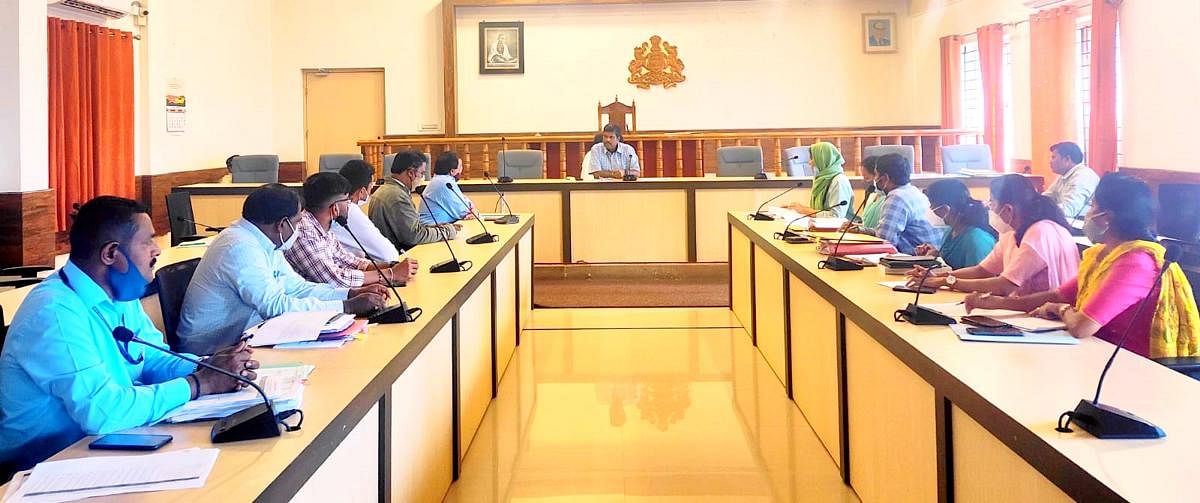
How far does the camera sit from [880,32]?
11.0 meters

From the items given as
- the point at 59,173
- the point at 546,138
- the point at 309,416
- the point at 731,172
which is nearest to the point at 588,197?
the point at 731,172

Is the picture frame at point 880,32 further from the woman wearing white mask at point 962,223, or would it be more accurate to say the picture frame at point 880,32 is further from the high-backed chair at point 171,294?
the high-backed chair at point 171,294

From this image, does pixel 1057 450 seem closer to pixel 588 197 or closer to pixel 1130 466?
pixel 1130 466

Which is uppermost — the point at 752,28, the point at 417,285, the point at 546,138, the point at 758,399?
the point at 752,28

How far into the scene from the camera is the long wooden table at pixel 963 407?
142cm

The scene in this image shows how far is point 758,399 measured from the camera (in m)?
3.92

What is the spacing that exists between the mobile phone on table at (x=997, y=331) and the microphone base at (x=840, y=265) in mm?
1132

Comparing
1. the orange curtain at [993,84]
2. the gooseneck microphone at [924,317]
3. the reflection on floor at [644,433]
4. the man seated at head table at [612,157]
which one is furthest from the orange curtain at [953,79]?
the gooseneck microphone at [924,317]

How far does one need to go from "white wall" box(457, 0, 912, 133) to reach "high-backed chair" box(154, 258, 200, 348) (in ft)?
28.1

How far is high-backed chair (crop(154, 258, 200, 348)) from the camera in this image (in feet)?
8.71

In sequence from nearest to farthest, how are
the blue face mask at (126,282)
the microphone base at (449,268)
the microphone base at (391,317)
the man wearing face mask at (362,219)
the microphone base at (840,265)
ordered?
the blue face mask at (126,282), the microphone base at (391,317), the microphone base at (840,265), the microphone base at (449,268), the man wearing face mask at (362,219)

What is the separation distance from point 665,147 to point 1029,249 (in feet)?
22.1

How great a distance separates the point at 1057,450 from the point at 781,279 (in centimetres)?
267

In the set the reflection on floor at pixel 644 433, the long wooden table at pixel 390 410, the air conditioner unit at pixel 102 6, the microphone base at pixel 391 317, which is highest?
the air conditioner unit at pixel 102 6
